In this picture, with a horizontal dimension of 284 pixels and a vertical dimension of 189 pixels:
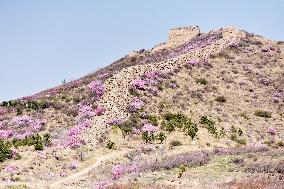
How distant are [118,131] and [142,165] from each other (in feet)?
35.8

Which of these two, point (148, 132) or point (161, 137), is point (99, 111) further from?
point (161, 137)

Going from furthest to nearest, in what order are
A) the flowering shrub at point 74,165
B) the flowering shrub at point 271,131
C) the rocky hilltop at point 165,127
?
the flowering shrub at point 271,131 < the flowering shrub at point 74,165 < the rocky hilltop at point 165,127

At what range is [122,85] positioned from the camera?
57.2 meters

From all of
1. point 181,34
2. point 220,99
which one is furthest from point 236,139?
point 181,34

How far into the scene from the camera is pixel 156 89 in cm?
5828

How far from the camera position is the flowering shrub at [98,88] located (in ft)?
185

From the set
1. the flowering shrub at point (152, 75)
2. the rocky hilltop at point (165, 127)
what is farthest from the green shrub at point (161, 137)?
the flowering shrub at point (152, 75)

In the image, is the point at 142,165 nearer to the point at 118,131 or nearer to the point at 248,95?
the point at 118,131

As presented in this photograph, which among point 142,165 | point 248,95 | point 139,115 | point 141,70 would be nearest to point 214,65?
point 248,95

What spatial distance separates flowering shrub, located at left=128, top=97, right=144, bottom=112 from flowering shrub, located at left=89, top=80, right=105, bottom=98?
14.4 ft

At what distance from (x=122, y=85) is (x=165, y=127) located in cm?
943

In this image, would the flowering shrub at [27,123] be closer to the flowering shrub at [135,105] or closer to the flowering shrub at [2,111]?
the flowering shrub at [2,111]

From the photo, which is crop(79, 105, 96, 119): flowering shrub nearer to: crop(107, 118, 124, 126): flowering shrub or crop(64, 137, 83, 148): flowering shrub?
crop(107, 118, 124, 126): flowering shrub

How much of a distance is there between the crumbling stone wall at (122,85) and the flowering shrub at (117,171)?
7917 mm
